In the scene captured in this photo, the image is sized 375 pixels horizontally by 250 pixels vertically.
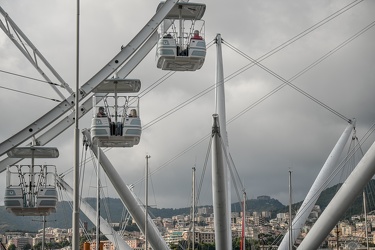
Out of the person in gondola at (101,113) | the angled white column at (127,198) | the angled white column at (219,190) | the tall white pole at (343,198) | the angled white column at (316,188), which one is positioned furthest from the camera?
the angled white column at (316,188)

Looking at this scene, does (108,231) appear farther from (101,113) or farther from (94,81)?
(94,81)

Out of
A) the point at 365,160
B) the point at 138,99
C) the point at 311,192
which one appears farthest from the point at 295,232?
the point at 138,99

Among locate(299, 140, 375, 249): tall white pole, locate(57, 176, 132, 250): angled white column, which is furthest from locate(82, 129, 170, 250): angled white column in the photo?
locate(299, 140, 375, 249): tall white pole

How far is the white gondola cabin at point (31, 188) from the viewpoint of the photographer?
37.8 metres

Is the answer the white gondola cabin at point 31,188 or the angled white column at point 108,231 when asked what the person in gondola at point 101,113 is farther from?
the angled white column at point 108,231

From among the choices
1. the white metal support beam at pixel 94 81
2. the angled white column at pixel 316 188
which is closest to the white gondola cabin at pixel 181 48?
the white metal support beam at pixel 94 81

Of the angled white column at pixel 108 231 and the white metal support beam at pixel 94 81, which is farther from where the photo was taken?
the angled white column at pixel 108 231

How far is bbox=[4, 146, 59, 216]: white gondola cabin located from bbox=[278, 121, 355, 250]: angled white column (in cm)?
2017

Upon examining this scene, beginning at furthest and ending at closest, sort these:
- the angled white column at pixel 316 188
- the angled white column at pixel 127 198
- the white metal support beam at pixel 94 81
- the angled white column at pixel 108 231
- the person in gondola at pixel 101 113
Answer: the angled white column at pixel 108 231, the angled white column at pixel 316 188, the angled white column at pixel 127 198, the person in gondola at pixel 101 113, the white metal support beam at pixel 94 81

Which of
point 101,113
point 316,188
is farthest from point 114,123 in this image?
point 316,188

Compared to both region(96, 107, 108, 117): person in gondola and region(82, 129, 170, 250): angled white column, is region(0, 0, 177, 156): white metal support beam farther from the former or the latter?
region(82, 129, 170, 250): angled white column

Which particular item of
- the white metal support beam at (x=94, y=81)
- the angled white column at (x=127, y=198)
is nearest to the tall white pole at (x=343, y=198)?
the white metal support beam at (x=94, y=81)

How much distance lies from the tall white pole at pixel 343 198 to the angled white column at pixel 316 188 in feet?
31.8

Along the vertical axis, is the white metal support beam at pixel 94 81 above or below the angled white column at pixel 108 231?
above
